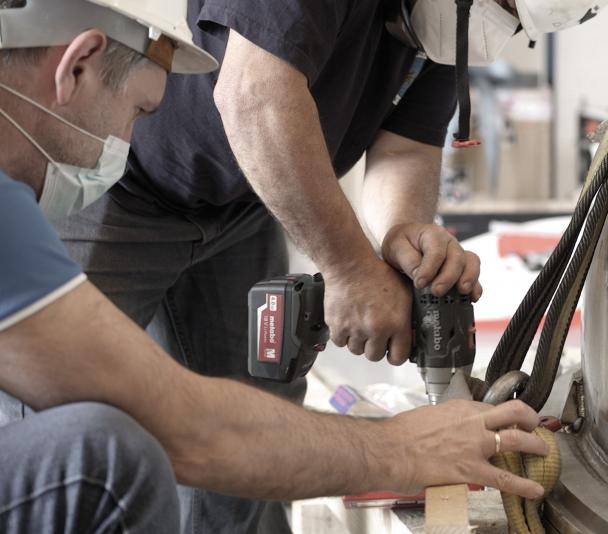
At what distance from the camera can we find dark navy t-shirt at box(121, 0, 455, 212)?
153 centimetres

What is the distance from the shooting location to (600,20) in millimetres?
5645

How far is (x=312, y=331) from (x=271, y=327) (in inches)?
2.7

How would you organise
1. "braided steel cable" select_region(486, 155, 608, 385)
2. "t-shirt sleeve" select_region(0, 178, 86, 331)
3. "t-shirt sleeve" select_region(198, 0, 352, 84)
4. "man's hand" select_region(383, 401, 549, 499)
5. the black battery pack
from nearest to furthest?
"t-shirt sleeve" select_region(0, 178, 86, 331)
"man's hand" select_region(383, 401, 549, 499)
"braided steel cable" select_region(486, 155, 608, 385)
"t-shirt sleeve" select_region(198, 0, 352, 84)
the black battery pack

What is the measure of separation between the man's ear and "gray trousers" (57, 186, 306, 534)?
25.7 inches

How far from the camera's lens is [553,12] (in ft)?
5.15

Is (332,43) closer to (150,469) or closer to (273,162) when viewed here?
(273,162)

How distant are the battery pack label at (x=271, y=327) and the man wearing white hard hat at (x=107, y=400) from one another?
0.43 meters

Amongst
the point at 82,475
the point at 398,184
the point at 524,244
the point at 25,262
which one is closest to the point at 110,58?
the point at 25,262

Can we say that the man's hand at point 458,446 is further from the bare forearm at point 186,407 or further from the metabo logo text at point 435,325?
the metabo logo text at point 435,325

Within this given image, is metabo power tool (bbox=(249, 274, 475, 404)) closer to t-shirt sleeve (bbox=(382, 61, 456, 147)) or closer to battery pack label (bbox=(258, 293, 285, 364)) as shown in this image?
battery pack label (bbox=(258, 293, 285, 364))

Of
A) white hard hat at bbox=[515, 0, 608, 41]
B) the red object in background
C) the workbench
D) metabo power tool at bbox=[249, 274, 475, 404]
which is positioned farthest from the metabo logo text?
the red object in background

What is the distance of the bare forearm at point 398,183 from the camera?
199 centimetres

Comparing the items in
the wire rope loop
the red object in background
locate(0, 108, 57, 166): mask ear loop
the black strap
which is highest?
the black strap

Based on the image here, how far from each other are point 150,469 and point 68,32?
57 centimetres
